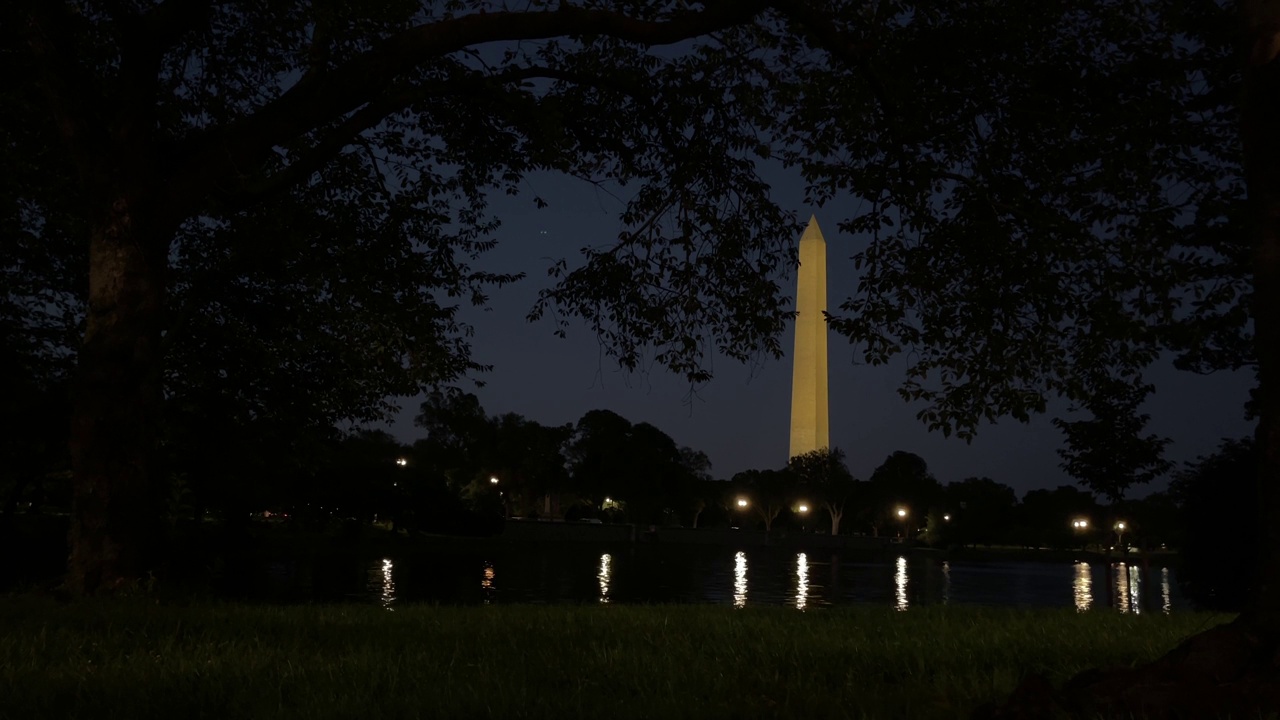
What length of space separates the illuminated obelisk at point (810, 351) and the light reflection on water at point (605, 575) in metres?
18.3

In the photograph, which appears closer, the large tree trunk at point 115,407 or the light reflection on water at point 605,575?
the large tree trunk at point 115,407

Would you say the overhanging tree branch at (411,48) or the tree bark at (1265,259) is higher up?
the overhanging tree branch at (411,48)

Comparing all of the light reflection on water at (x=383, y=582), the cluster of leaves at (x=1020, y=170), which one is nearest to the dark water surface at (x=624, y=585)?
the light reflection on water at (x=383, y=582)

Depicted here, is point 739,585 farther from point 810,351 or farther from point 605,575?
point 810,351

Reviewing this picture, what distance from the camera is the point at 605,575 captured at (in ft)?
144

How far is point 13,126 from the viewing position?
1533cm

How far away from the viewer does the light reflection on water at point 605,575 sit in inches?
1244

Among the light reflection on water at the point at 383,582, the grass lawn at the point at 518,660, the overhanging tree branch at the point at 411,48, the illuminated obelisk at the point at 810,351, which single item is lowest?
the light reflection on water at the point at 383,582

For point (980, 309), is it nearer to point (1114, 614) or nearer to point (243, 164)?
point (1114, 614)

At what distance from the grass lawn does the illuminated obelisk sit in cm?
5578

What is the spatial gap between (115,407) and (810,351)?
6126 cm

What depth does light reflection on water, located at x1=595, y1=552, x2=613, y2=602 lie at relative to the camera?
3161cm

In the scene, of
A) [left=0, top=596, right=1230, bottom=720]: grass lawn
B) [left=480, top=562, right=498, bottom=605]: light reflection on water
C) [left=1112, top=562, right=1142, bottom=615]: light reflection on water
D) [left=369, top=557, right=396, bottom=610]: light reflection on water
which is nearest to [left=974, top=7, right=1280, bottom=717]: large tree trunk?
[left=0, top=596, right=1230, bottom=720]: grass lawn

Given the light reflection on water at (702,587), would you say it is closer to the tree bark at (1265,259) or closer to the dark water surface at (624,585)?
the dark water surface at (624,585)
